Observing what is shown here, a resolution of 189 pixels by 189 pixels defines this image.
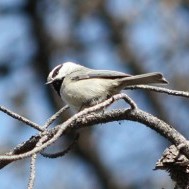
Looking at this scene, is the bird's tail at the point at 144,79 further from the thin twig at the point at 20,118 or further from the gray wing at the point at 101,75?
the thin twig at the point at 20,118

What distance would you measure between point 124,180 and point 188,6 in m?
2.07

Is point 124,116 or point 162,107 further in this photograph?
point 162,107

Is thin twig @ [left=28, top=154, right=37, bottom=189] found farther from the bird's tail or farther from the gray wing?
the gray wing

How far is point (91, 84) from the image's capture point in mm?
3678

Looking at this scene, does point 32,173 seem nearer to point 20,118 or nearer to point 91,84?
point 20,118

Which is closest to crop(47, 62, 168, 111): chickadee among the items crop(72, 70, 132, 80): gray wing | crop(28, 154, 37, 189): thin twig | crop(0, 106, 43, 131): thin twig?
crop(72, 70, 132, 80): gray wing

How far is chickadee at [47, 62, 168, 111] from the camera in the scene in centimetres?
340

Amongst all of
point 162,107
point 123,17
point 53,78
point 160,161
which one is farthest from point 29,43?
point 160,161

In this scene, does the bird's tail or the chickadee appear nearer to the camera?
the bird's tail

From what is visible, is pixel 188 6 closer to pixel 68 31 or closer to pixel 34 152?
pixel 68 31

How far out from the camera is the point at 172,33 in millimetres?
7195

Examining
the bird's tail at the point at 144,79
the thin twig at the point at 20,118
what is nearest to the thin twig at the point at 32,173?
the thin twig at the point at 20,118

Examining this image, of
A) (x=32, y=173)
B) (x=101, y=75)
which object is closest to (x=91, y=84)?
(x=101, y=75)

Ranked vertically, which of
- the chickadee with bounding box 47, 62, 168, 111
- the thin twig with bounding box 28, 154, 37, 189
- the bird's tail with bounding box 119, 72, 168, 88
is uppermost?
the chickadee with bounding box 47, 62, 168, 111
